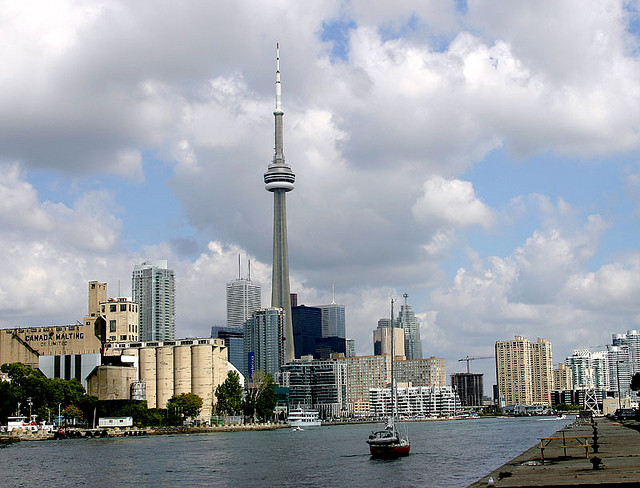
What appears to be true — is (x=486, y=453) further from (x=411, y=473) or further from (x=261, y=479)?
(x=261, y=479)

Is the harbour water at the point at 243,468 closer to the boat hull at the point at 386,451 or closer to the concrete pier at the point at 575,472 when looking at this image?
the boat hull at the point at 386,451

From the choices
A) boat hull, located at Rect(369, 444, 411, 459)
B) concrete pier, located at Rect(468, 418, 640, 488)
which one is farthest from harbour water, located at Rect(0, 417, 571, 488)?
concrete pier, located at Rect(468, 418, 640, 488)

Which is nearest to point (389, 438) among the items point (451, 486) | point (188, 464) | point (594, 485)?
point (188, 464)

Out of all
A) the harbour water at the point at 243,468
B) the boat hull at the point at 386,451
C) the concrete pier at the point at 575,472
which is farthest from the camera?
the boat hull at the point at 386,451

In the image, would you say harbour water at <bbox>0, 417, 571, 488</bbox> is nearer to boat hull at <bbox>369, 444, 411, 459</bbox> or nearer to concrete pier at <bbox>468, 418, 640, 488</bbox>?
boat hull at <bbox>369, 444, 411, 459</bbox>

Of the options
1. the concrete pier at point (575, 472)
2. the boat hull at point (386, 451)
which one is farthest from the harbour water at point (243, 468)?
the concrete pier at point (575, 472)

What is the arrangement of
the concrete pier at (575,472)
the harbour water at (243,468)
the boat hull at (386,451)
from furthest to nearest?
1. the boat hull at (386,451)
2. the harbour water at (243,468)
3. the concrete pier at (575,472)

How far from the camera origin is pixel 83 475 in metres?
117

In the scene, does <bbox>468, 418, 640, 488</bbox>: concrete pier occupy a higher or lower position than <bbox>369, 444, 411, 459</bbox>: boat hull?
higher

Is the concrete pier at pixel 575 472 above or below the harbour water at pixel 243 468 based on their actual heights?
above

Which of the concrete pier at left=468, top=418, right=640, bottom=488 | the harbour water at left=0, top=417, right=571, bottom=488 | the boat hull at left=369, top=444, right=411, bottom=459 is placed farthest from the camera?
the boat hull at left=369, top=444, right=411, bottom=459

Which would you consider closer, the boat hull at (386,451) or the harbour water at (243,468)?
the harbour water at (243,468)

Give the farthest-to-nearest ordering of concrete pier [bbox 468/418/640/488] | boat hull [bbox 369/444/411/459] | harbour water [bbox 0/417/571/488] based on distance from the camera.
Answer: boat hull [bbox 369/444/411/459] < harbour water [bbox 0/417/571/488] < concrete pier [bbox 468/418/640/488]

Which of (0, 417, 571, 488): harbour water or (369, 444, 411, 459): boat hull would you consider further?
(369, 444, 411, 459): boat hull
